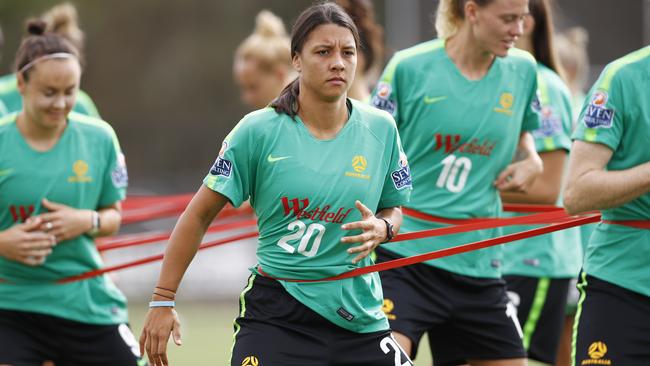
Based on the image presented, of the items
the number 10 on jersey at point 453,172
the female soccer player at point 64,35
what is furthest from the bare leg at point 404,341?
the female soccer player at point 64,35

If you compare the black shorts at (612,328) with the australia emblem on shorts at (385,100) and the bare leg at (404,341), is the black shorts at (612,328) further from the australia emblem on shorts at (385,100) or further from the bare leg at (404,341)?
the australia emblem on shorts at (385,100)

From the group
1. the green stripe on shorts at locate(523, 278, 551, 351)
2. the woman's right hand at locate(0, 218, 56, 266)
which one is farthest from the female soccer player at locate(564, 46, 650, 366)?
the woman's right hand at locate(0, 218, 56, 266)

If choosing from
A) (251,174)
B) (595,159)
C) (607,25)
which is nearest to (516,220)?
(595,159)

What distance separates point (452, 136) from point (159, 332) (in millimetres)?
2094

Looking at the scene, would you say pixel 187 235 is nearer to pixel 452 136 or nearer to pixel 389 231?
pixel 389 231

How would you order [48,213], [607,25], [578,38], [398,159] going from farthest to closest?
[607,25]
[578,38]
[48,213]
[398,159]

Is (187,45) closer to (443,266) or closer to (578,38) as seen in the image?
(578,38)

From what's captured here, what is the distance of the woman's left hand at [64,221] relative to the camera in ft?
21.1

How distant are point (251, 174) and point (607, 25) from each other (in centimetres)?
1472

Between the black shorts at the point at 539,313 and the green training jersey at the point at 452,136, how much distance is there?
1.32m

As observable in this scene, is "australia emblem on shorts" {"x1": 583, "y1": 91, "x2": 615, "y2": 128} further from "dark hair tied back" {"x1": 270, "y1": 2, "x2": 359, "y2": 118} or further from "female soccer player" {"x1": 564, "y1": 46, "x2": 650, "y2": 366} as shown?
"dark hair tied back" {"x1": 270, "y1": 2, "x2": 359, "y2": 118}

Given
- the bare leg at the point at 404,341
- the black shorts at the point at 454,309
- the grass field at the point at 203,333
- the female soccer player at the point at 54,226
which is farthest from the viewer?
the grass field at the point at 203,333

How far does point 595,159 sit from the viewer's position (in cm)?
526

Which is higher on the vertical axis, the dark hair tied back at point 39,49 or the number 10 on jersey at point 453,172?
the dark hair tied back at point 39,49
